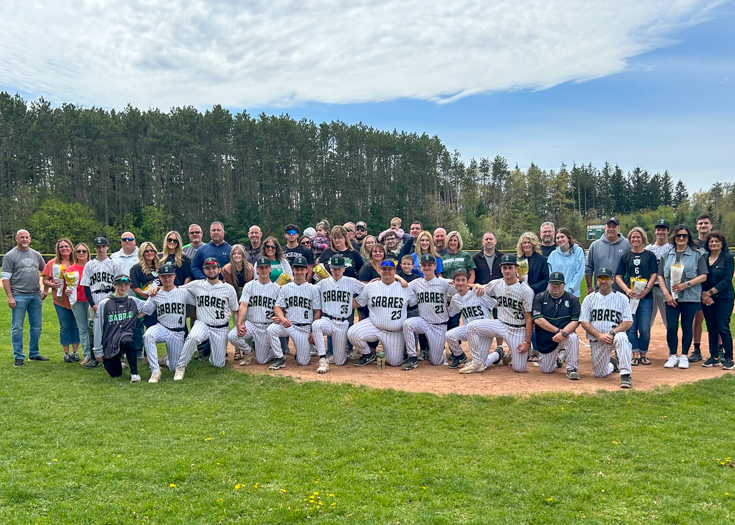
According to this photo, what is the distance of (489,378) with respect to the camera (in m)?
7.58

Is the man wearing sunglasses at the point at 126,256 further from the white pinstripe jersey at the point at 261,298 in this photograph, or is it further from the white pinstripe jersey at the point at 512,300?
the white pinstripe jersey at the point at 512,300

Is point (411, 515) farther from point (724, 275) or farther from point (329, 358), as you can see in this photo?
point (724, 275)

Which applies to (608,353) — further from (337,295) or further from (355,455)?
(355,455)

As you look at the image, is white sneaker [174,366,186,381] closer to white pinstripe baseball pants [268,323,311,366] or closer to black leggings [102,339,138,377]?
black leggings [102,339,138,377]

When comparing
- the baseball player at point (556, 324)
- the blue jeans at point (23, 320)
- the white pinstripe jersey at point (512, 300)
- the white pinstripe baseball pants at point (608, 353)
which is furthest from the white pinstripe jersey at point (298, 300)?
the white pinstripe baseball pants at point (608, 353)

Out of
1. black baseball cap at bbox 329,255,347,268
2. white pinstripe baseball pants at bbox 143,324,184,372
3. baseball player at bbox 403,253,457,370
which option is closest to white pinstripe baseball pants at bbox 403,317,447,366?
baseball player at bbox 403,253,457,370

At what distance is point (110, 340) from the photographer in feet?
25.3

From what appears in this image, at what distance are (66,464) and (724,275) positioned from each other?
27.0ft

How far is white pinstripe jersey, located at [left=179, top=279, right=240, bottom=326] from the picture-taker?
8.34m

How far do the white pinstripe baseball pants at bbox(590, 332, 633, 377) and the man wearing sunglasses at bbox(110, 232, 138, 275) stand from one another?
6.83 metres

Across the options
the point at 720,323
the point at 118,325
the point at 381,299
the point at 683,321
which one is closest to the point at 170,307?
the point at 118,325

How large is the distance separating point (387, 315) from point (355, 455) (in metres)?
3.49

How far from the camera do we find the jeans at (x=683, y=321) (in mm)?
8078

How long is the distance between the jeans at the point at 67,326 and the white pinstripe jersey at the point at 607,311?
757 centimetres
